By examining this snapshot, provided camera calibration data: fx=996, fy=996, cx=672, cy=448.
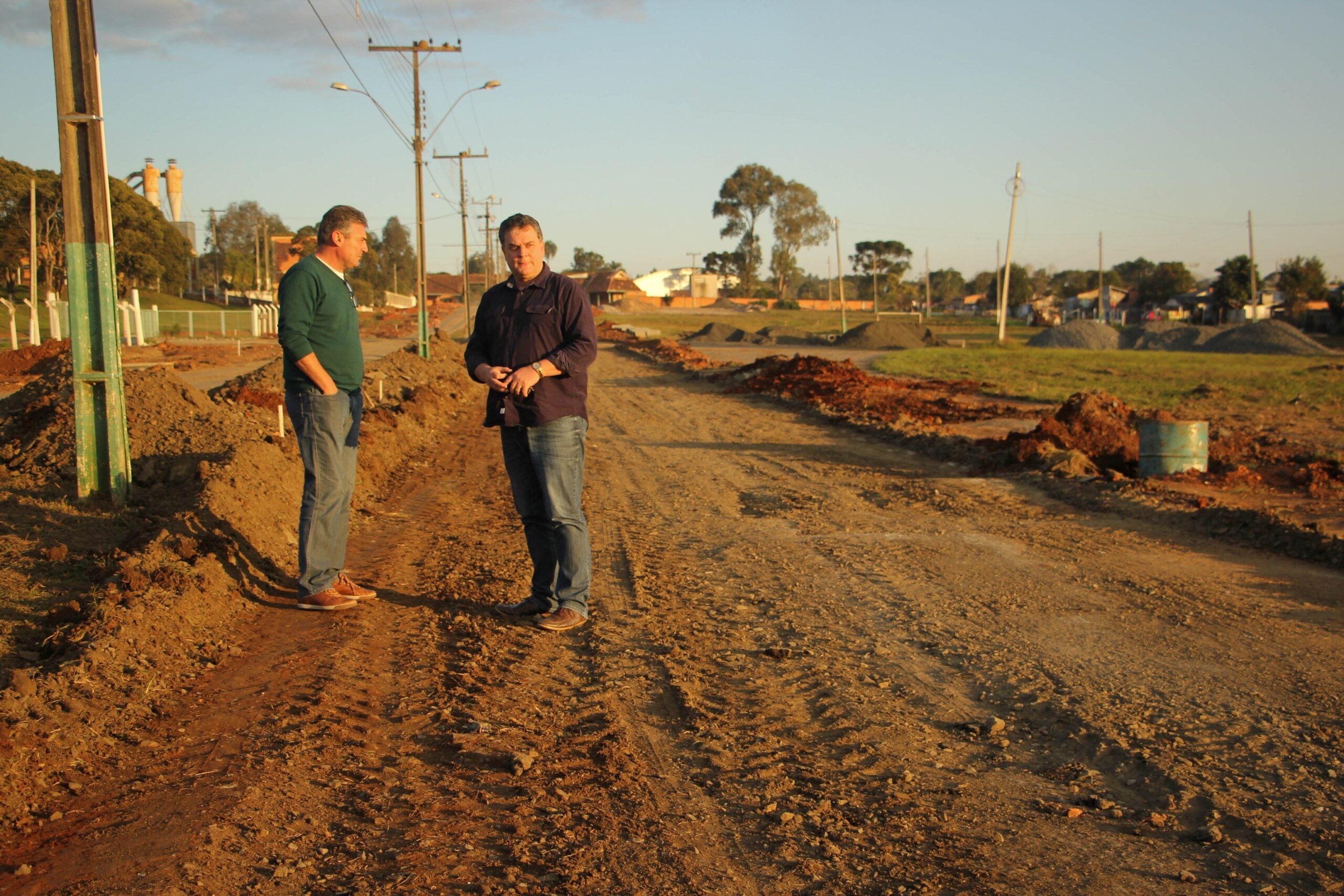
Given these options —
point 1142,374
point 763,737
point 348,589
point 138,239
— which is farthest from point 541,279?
point 138,239

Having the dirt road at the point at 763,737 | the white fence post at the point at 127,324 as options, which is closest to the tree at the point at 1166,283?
the white fence post at the point at 127,324

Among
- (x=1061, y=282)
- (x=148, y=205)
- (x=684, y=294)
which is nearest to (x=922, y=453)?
(x=148, y=205)

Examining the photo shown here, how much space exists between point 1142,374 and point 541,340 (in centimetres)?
2914

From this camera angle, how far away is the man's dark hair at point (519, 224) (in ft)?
16.8

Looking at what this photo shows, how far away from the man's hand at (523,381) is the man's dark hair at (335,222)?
1.33m

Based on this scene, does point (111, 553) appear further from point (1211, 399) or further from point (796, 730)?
point (1211, 399)

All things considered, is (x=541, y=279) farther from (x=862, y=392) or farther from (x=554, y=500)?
(x=862, y=392)

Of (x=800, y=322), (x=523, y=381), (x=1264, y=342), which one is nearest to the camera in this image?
(x=523, y=381)

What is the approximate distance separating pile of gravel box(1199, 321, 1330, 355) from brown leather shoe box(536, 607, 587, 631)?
4600cm

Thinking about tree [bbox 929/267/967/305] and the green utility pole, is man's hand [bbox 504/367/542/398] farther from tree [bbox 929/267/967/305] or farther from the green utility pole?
tree [bbox 929/267/967/305]

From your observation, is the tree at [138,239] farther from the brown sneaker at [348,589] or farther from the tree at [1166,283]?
the tree at [1166,283]

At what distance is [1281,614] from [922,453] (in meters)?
7.47

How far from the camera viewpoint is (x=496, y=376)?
5.13m

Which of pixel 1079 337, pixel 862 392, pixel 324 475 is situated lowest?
pixel 862 392
